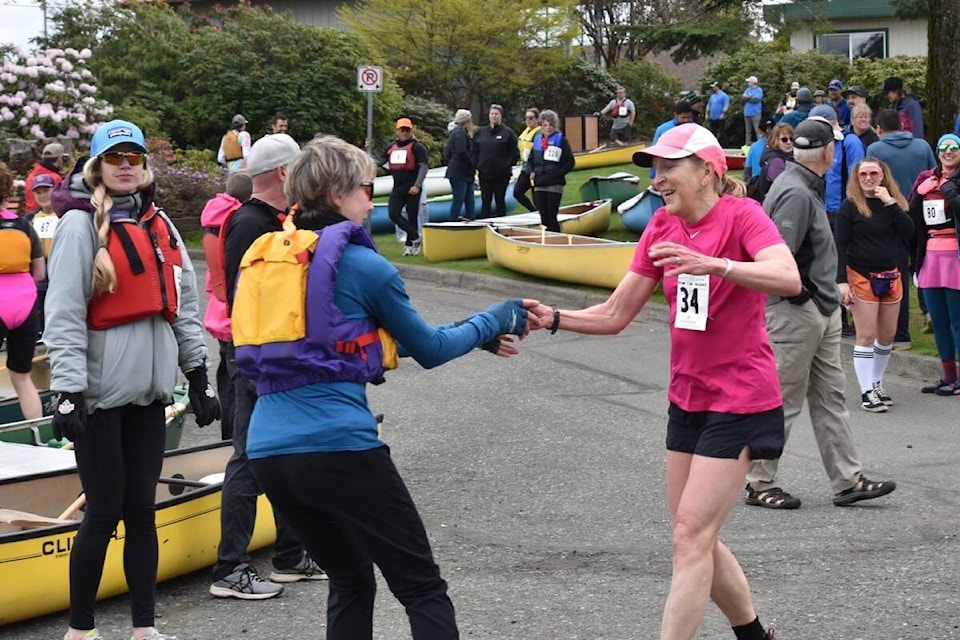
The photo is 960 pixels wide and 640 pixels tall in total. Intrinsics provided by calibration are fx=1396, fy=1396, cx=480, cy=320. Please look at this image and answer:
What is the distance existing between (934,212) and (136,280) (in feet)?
23.4

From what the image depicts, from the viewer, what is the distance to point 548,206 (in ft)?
60.1

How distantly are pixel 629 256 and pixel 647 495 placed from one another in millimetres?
7622

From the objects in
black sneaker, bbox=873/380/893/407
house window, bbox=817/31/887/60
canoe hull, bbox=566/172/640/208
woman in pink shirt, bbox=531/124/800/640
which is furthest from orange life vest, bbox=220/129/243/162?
woman in pink shirt, bbox=531/124/800/640

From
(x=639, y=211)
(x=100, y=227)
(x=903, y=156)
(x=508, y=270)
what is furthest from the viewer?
(x=639, y=211)

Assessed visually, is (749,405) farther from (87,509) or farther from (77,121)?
(77,121)

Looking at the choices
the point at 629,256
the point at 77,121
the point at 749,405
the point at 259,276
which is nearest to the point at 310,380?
the point at 259,276

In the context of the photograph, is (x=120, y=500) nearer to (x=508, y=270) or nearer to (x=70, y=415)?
(x=70, y=415)

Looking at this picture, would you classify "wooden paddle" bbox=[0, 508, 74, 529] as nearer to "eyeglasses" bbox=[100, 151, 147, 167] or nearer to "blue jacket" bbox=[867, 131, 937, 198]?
"eyeglasses" bbox=[100, 151, 147, 167]

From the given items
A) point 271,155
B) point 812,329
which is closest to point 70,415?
point 271,155

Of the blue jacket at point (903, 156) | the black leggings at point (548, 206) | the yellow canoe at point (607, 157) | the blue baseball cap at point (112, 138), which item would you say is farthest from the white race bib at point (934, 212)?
the yellow canoe at point (607, 157)

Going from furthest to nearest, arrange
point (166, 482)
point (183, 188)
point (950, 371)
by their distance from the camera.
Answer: point (183, 188) < point (950, 371) < point (166, 482)

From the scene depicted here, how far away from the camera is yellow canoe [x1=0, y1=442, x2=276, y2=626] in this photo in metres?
5.58

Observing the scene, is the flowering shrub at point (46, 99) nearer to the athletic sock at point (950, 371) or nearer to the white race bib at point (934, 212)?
the white race bib at point (934, 212)

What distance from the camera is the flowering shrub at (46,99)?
23.6 m
